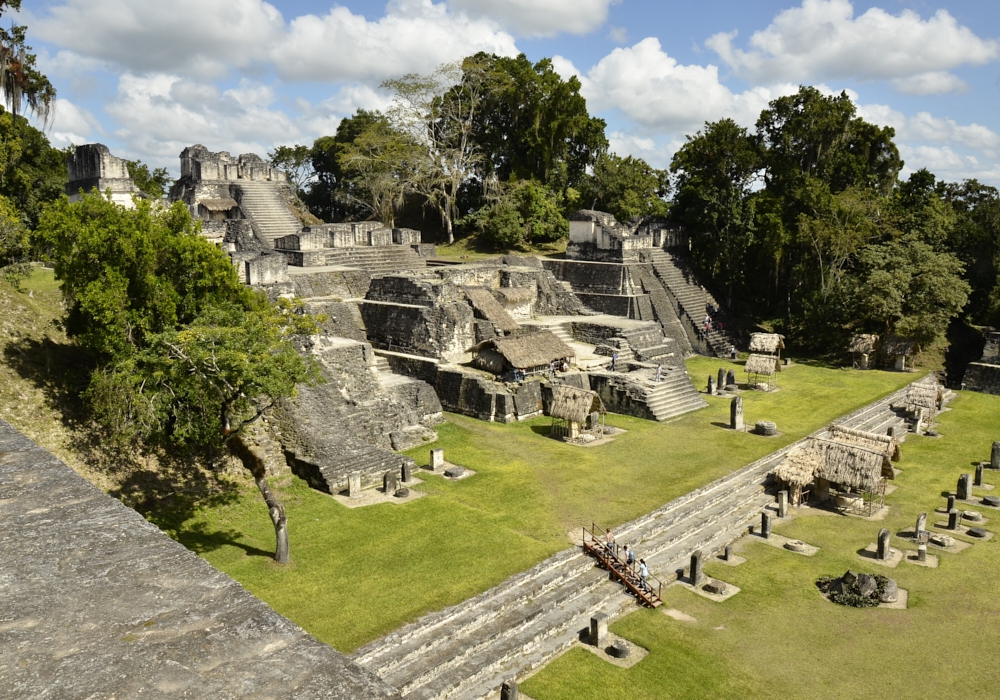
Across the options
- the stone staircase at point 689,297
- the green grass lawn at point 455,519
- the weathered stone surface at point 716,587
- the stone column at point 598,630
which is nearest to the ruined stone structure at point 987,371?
the stone staircase at point 689,297

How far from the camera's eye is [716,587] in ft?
44.7

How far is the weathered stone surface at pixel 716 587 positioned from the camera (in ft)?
44.5

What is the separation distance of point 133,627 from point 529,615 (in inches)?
374

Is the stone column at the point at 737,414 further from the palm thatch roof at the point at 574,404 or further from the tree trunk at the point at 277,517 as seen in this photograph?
the tree trunk at the point at 277,517

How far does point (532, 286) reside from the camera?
3078cm

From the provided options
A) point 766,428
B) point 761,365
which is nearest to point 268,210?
point 761,365

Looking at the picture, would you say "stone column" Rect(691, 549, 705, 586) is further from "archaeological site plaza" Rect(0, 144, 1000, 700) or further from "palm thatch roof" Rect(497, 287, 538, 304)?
"palm thatch roof" Rect(497, 287, 538, 304)

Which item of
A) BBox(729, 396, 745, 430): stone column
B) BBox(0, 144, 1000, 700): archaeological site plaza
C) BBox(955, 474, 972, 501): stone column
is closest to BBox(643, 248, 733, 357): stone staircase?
BBox(0, 144, 1000, 700): archaeological site plaza

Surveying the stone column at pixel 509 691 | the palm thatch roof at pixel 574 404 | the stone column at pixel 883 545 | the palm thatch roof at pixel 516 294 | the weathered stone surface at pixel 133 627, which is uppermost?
the palm thatch roof at pixel 516 294

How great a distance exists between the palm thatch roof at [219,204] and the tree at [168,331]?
21330 millimetres

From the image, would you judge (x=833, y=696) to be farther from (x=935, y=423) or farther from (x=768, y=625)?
(x=935, y=423)

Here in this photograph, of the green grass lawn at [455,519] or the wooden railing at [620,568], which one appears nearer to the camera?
the green grass lawn at [455,519]

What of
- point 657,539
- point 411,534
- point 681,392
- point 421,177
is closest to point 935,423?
point 681,392

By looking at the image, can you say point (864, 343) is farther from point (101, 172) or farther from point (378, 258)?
point (101, 172)
